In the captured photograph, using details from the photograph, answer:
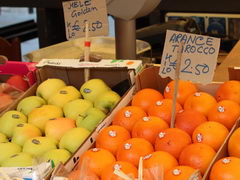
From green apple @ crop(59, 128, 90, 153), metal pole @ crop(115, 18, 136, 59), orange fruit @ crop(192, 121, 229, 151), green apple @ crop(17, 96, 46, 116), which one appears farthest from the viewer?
metal pole @ crop(115, 18, 136, 59)

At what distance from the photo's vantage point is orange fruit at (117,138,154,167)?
57.5 inches

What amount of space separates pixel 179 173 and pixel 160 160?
0.33 ft

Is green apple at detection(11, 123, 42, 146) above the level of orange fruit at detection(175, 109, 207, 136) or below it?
below

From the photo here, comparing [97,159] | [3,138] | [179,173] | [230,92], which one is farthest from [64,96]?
[179,173]

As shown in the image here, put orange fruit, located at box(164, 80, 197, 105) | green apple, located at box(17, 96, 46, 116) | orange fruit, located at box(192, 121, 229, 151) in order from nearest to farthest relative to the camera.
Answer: orange fruit, located at box(192, 121, 229, 151), orange fruit, located at box(164, 80, 197, 105), green apple, located at box(17, 96, 46, 116)

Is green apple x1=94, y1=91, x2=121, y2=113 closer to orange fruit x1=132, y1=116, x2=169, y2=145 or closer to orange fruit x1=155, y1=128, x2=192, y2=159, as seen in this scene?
orange fruit x1=132, y1=116, x2=169, y2=145

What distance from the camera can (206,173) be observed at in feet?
4.27

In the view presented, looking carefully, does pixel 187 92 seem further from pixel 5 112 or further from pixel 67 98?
pixel 5 112

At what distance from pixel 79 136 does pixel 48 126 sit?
0.54 ft

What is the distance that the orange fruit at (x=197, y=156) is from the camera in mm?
1390

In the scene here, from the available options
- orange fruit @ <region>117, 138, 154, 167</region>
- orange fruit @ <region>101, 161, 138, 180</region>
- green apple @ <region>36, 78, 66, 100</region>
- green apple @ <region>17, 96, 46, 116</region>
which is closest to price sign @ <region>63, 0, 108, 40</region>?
green apple @ <region>36, 78, 66, 100</region>

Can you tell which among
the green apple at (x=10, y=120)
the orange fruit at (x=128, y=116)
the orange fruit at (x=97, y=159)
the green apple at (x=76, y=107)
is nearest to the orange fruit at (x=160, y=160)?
the orange fruit at (x=97, y=159)

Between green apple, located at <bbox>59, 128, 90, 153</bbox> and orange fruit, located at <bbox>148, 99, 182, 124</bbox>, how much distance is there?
25 centimetres

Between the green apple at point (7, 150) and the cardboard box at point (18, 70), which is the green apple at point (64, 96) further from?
the green apple at point (7, 150)
